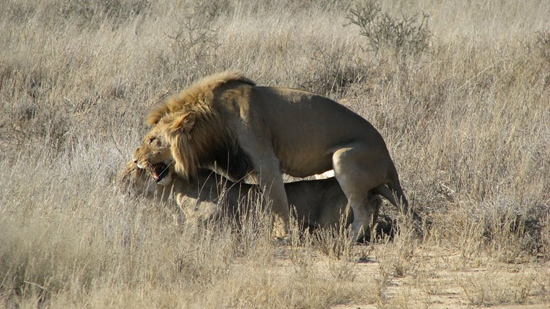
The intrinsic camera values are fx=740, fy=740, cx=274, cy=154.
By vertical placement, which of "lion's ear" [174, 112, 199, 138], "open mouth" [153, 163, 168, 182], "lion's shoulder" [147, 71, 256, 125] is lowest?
"open mouth" [153, 163, 168, 182]

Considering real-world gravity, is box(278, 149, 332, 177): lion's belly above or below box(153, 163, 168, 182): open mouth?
above

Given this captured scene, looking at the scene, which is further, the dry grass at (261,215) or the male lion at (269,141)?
the male lion at (269,141)

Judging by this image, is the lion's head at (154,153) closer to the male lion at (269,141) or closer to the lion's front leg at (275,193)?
the male lion at (269,141)

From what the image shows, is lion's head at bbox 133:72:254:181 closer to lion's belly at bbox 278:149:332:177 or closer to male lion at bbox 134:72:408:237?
male lion at bbox 134:72:408:237

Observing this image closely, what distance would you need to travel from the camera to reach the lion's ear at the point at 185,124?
6.83 metres

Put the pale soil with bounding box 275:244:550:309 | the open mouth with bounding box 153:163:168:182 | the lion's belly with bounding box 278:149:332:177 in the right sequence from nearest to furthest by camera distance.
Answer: the pale soil with bounding box 275:244:550:309 → the open mouth with bounding box 153:163:168:182 → the lion's belly with bounding box 278:149:332:177

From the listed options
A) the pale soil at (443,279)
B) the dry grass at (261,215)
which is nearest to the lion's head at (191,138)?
the dry grass at (261,215)

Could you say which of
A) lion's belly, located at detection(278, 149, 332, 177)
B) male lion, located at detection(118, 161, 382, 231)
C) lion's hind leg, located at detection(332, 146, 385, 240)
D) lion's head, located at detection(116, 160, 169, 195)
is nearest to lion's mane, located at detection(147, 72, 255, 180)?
male lion, located at detection(118, 161, 382, 231)

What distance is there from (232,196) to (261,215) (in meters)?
0.69

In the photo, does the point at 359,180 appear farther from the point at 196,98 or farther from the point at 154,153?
the point at 154,153

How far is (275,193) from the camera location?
22.4 ft

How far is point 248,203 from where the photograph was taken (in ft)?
22.2

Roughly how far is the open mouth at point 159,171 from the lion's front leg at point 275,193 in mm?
872

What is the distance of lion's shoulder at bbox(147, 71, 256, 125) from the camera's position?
6.99 metres
